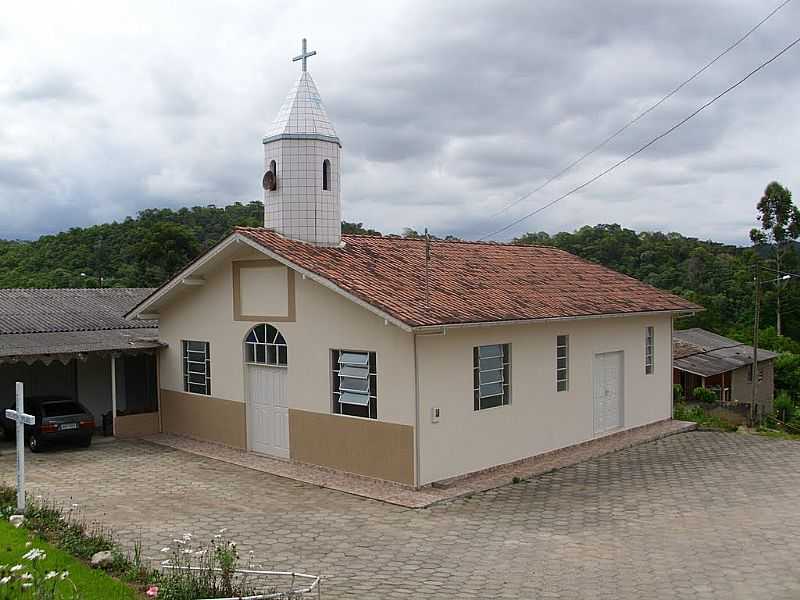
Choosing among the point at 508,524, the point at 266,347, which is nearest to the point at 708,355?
the point at 266,347

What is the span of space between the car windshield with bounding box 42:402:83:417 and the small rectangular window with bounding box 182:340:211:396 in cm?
236

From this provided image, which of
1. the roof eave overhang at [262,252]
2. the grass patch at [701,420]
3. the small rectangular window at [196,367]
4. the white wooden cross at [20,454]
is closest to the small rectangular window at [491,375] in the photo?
the roof eave overhang at [262,252]

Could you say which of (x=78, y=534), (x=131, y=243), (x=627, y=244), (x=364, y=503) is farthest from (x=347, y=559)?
(x=627, y=244)

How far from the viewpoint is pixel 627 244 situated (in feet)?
140

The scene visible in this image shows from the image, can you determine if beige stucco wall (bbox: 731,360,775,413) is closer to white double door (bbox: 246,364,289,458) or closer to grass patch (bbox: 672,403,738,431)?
grass patch (bbox: 672,403,738,431)

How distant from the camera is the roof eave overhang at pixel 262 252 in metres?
12.3

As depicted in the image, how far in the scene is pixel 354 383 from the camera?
45.1ft

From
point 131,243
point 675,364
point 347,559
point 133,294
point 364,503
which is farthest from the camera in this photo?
point 131,243

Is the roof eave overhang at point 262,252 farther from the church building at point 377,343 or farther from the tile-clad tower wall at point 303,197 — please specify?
the tile-clad tower wall at point 303,197

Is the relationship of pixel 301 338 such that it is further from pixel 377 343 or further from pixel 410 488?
pixel 410 488

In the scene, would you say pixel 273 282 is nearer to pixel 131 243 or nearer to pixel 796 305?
pixel 131 243

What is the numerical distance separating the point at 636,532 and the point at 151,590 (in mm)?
6508

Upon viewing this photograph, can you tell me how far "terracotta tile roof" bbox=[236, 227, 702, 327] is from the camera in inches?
516

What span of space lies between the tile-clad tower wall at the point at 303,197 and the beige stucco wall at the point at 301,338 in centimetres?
104
